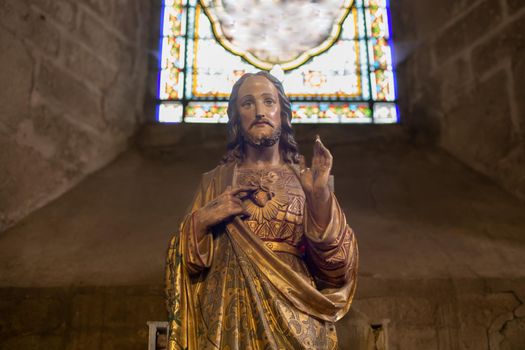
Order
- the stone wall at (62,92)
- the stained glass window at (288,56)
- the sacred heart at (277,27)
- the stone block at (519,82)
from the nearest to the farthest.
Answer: the stone wall at (62,92) < the stone block at (519,82) < the stained glass window at (288,56) < the sacred heart at (277,27)

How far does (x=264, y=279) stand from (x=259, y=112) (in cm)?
66

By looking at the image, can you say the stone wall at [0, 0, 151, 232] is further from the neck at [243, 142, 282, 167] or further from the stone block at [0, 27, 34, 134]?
the neck at [243, 142, 282, 167]

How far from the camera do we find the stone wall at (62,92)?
4297 millimetres

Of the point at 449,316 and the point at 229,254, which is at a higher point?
the point at 229,254

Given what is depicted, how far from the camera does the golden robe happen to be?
7.34 feet

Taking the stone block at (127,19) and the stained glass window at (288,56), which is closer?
the stone block at (127,19)

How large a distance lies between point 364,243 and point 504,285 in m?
0.80

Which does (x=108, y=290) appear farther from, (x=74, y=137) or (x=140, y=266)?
(x=74, y=137)

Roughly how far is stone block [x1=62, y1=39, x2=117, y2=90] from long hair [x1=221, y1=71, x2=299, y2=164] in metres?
2.39

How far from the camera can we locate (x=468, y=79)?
4984 millimetres

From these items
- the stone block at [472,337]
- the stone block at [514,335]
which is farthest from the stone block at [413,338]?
the stone block at [514,335]

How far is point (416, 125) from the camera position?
5.32 meters

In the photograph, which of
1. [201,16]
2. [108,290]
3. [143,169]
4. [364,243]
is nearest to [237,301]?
[108,290]

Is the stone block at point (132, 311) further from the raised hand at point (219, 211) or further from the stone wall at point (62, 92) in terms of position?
the raised hand at point (219, 211)
